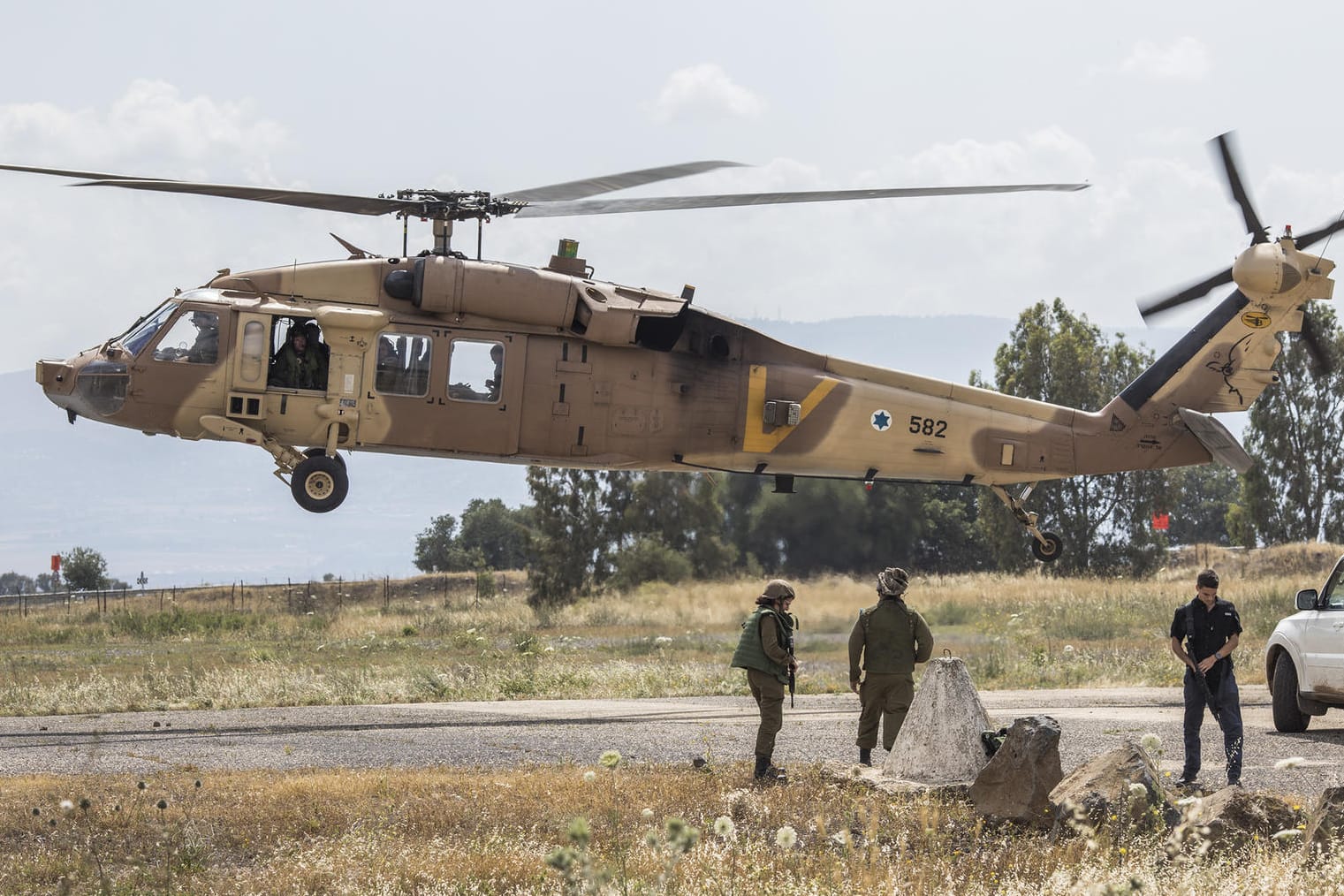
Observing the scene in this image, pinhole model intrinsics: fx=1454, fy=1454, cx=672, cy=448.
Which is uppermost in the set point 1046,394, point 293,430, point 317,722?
point 1046,394

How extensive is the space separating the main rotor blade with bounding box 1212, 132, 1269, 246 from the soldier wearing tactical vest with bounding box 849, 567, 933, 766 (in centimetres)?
1150

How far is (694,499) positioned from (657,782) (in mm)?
48969

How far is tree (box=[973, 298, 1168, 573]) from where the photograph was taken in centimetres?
6238

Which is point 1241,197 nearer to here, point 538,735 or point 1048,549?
point 1048,549

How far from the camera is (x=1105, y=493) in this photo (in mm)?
64875

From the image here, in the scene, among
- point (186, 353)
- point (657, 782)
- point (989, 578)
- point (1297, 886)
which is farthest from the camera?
point (989, 578)

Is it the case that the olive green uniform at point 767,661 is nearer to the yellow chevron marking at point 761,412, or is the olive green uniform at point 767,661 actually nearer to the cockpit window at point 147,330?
the yellow chevron marking at point 761,412

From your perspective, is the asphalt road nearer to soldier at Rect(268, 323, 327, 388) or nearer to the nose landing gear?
the nose landing gear

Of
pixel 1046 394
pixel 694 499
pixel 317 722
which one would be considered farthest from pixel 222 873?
pixel 1046 394

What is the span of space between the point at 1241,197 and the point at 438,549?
10981 centimetres

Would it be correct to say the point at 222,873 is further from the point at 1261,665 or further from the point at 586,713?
the point at 1261,665

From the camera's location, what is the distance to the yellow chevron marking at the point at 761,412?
19.6m

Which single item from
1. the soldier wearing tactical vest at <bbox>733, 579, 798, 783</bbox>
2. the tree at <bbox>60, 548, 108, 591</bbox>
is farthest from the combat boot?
the tree at <bbox>60, 548, 108, 591</bbox>

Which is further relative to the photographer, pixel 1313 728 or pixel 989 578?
pixel 989 578
